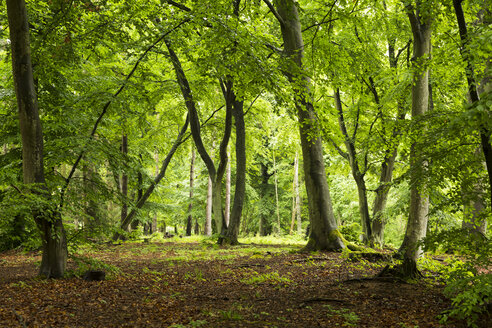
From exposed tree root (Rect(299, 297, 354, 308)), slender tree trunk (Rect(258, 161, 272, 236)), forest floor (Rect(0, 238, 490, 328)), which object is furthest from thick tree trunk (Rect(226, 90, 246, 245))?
slender tree trunk (Rect(258, 161, 272, 236))

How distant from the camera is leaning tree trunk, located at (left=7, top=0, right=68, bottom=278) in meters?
5.66

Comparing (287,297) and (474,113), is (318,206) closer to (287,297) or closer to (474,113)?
(287,297)

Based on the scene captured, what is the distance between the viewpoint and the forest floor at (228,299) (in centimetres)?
437

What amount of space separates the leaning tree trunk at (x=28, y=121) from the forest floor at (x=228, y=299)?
902mm

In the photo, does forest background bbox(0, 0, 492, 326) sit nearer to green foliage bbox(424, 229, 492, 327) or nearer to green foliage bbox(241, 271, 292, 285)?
green foliage bbox(424, 229, 492, 327)

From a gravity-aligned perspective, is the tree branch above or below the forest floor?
above

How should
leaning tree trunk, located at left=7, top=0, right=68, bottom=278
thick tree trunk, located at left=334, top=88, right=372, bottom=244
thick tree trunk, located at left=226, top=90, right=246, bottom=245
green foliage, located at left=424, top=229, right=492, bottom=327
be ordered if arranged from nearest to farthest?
green foliage, located at left=424, top=229, right=492, bottom=327 < leaning tree trunk, located at left=7, top=0, right=68, bottom=278 < thick tree trunk, located at left=334, top=88, right=372, bottom=244 < thick tree trunk, located at left=226, top=90, right=246, bottom=245

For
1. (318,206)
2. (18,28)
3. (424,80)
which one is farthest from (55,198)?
(424,80)

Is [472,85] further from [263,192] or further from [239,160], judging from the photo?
[263,192]

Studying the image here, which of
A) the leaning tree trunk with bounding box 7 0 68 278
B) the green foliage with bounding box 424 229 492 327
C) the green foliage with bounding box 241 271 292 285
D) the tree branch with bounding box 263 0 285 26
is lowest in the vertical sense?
the green foliage with bounding box 241 271 292 285

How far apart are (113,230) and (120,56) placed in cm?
938

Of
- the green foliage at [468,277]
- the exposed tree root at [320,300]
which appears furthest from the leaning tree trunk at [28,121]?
the green foliage at [468,277]

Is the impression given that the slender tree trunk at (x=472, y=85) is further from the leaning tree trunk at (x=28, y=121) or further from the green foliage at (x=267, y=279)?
the leaning tree trunk at (x=28, y=121)

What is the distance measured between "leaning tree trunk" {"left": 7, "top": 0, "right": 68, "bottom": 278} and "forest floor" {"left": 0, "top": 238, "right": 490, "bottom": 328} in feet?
2.96
